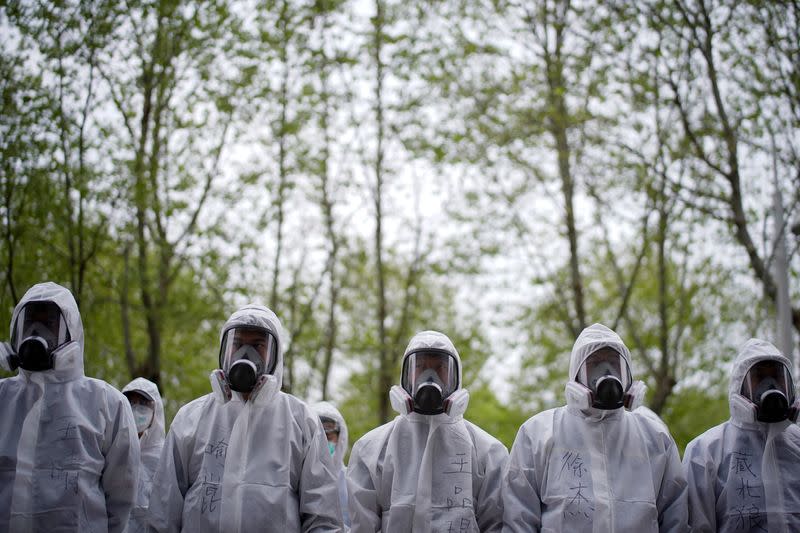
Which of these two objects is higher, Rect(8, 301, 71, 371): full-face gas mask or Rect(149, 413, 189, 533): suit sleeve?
Rect(8, 301, 71, 371): full-face gas mask

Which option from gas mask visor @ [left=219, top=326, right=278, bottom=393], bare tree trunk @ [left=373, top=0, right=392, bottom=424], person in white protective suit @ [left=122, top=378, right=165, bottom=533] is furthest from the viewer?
bare tree trunk @ [left=373, top=0, right=392, bottom=424]

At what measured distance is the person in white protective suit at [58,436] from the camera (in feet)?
15.0

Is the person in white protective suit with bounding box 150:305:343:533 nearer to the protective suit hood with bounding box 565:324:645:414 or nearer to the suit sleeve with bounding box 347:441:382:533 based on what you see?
the suit sleeve with bounding box 347:441:382:533

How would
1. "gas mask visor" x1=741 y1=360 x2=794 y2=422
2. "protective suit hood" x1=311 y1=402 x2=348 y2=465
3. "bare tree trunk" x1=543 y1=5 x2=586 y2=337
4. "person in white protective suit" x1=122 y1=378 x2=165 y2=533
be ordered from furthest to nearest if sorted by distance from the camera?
"bare tree trunk" x1=543 y1=5 x2=586 y2=337 → "protective suit hood" x1=311 y1=402 x2=348 y2=465 → "person in white protective suit" x1=122 y1=378 x2=165 y2=533 → "gas mask visor" x1=741 y1=360 x2=794 y2=422

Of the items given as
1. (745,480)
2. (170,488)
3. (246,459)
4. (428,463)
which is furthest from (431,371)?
(745,480)

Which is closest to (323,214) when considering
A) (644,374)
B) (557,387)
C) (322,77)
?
(322,77)

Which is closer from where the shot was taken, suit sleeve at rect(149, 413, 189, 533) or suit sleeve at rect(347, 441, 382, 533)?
suit sleeve at rect(149, 413, 189, 533)

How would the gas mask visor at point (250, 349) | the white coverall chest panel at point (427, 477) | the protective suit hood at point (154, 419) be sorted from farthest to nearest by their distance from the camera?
the protective suit hood at point (154, 419)
the gas mask visor at point (250, 349)
the white coverall chest panel at point (427, 477)

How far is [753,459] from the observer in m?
5.04

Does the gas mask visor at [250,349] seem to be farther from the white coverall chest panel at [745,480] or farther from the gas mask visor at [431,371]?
the white coverall chest panel at [745,480]

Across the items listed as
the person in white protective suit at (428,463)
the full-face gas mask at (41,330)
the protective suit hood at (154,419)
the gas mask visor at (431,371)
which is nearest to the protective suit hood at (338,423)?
the protective suit hood at (154,419)

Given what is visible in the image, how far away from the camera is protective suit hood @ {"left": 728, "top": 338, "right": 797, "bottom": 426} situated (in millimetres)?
5133

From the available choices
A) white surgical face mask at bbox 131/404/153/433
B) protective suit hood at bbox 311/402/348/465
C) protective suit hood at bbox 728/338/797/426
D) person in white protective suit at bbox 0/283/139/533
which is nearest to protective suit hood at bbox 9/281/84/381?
person in white protective suit at bbox 0/283/139/533

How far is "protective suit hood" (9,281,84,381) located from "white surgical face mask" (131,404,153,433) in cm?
168
